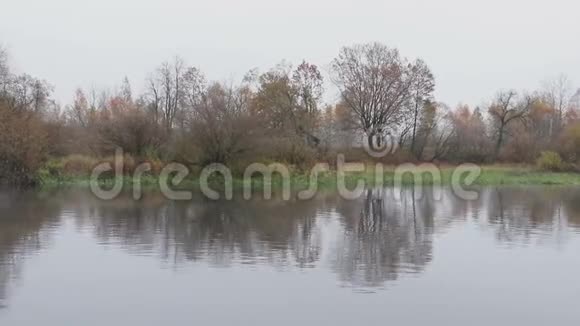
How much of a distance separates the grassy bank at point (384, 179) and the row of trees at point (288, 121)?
1131 millimetres

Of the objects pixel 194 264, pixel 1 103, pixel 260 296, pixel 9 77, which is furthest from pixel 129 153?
pixel 260 296

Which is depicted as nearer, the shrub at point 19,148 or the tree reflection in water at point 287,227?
the tree reflection in water at point 287,227

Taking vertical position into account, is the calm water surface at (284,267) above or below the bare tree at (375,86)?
below

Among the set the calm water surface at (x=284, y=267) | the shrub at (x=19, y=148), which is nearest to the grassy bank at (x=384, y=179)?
the shrub at (x=19, y=148)

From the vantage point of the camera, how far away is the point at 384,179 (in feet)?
127

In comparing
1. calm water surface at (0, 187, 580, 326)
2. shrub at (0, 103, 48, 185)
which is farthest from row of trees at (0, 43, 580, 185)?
calm water surface at (0, 187, 580, 326)

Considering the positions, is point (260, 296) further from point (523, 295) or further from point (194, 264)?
point (523, 295)

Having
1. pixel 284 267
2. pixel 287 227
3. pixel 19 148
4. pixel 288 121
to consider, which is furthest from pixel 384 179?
pixel 284 267

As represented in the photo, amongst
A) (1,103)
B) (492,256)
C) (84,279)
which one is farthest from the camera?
(1,103)

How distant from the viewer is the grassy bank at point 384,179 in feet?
104

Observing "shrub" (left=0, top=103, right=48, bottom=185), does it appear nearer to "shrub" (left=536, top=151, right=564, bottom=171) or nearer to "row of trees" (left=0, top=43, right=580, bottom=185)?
"row of trees" (left=0, top=43, right=580, bottom=185)

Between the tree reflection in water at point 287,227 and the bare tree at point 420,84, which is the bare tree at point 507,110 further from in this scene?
the tree reflection in water at point 287,227

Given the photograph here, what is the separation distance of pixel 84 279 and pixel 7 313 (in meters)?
2.22

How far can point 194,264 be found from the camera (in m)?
11.4
